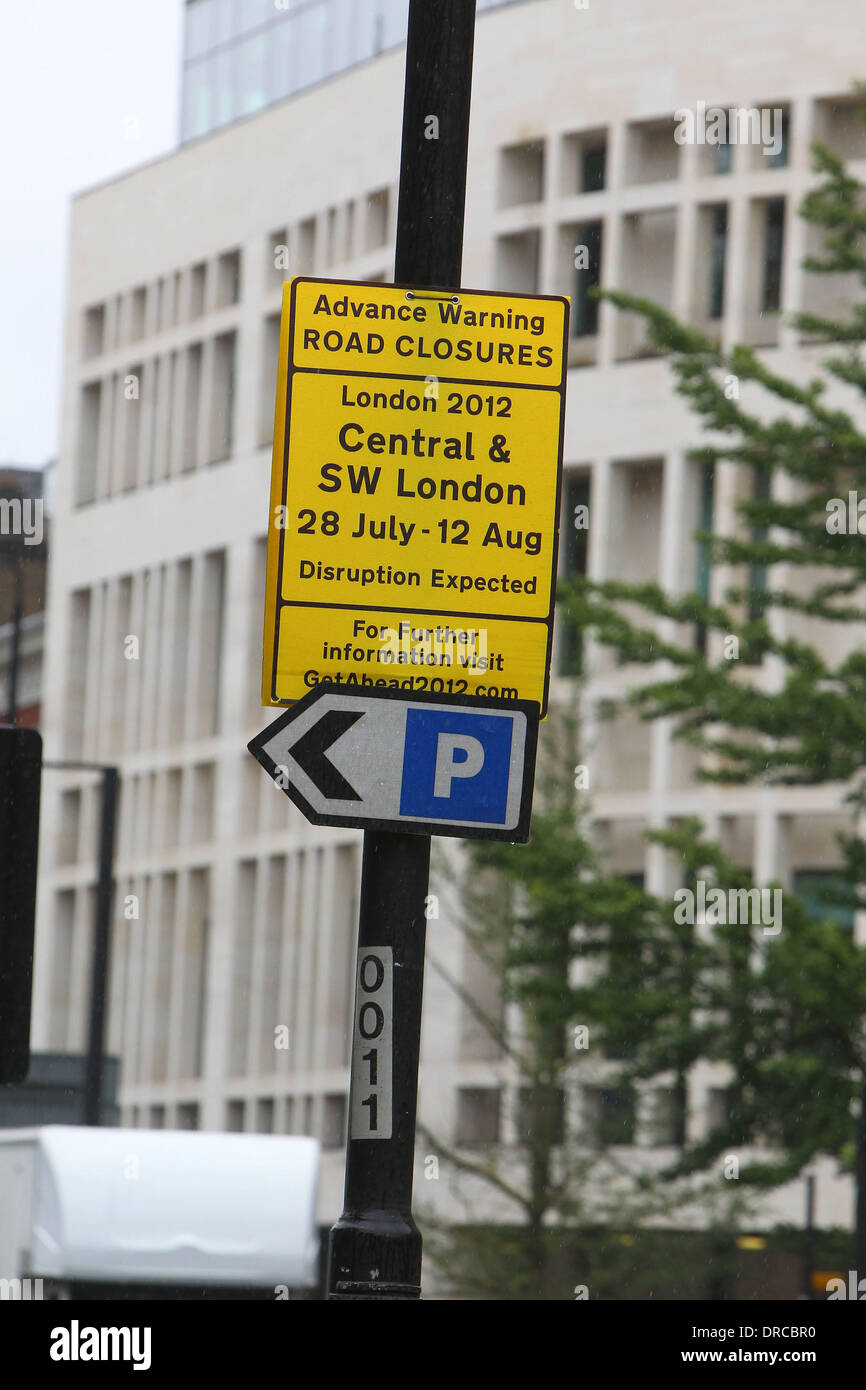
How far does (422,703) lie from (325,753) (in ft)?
0.78

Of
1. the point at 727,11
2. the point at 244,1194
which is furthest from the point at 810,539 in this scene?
the point at 727,11

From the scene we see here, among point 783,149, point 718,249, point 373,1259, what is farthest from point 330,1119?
point 373,1259

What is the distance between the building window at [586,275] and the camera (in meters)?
45.1

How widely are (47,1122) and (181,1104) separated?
62.1 feet

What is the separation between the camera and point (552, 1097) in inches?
1262

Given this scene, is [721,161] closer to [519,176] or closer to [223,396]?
[519,176]

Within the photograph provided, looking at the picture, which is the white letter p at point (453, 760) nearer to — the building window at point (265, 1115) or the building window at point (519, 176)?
the building window at point (519, 176)

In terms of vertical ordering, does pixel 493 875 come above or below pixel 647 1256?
above

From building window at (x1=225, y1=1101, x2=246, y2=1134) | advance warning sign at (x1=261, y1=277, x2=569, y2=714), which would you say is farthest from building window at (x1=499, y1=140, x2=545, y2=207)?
advance warning sign at (x1=261, y1=277, x2=569, y2=714)

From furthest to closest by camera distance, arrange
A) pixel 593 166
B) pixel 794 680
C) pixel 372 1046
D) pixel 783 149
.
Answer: pixel 593 166 → pixel 783 149 → pixel 794 680 → pixel 372 1046

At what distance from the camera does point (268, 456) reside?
51.2 metres

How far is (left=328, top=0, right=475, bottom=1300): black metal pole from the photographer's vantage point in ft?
19.1

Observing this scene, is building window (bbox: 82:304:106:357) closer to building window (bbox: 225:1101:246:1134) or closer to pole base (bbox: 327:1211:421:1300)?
building window (bbox: 225:1101:246:1134)
